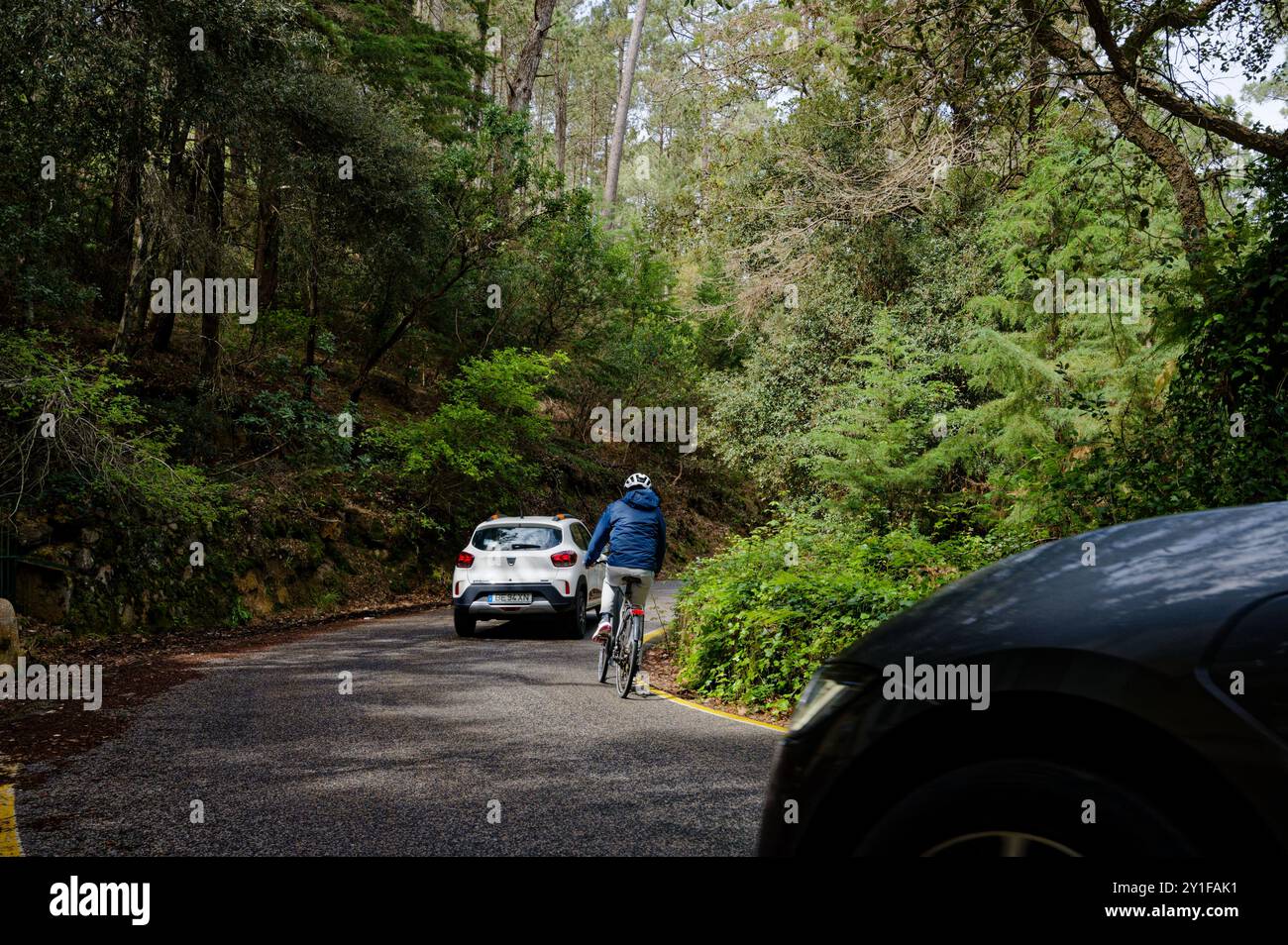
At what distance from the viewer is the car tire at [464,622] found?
44.5 ft

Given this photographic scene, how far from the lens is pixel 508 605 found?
13516 mm

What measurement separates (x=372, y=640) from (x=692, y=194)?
1642 centimetres

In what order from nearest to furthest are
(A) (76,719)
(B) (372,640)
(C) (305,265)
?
(A) (76,719), (B) (372,640), (C) (305,265)

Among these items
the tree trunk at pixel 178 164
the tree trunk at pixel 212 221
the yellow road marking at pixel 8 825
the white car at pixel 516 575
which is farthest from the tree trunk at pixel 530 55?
the yellow road marking at pixel 8 825

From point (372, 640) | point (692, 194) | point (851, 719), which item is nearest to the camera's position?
point (851, 719)

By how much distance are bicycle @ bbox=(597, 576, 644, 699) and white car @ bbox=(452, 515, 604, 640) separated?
3920 mm

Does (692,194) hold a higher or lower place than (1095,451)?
higher

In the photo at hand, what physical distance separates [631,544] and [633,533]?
4.5 inches

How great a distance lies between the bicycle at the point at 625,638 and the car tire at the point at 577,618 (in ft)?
14.9

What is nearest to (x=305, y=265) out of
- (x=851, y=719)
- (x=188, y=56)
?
(x=188, y=56)

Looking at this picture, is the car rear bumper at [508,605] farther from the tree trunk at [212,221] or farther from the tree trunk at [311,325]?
the tree trunk at [311,325]

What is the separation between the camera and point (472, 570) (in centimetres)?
1362

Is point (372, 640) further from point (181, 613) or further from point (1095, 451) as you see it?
point (1095, 451)

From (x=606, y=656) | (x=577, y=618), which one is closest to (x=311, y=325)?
(x=577, y=618)
